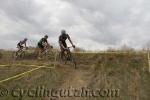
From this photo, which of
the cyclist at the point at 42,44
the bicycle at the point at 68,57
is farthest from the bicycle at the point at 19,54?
the bicycle at the point at 68,57

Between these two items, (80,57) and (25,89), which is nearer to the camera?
(25,89)

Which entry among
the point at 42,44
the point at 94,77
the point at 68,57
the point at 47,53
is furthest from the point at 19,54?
the point at 94,77

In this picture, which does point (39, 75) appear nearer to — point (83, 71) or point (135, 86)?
point (83, 71)

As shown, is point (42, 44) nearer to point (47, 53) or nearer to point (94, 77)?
point (47, 53)

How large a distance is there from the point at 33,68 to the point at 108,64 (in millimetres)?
4770

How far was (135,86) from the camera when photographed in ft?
65.0

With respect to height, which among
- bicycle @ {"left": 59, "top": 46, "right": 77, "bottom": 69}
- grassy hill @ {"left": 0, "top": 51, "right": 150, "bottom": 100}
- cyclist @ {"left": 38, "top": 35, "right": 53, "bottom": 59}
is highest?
cyclist @ {"left": 38, "top": 35, "right": 53, "bottom": 59}

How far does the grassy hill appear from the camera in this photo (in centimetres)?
1922

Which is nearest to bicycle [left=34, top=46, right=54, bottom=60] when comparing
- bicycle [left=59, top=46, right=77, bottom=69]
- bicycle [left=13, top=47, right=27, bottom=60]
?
bicycle [left=13, top=47, right=27, bottom=60]

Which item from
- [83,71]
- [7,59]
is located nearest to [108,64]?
[83,71]

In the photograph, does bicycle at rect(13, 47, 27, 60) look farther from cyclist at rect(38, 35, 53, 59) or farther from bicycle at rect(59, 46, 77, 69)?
bicycle at rect(59, 46, 77, 69)

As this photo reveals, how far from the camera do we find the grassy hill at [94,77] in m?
19.2

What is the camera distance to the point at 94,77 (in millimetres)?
21500

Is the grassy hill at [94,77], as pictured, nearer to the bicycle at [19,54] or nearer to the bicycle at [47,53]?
the bicycle at [47,53]
